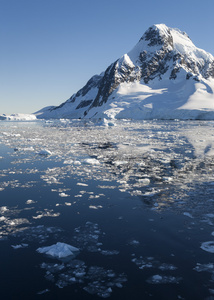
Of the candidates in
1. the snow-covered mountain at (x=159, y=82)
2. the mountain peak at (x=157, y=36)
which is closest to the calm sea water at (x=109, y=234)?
the snow-covered mountain at (x=159, y=82)

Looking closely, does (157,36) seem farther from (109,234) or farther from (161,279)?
(161,279)

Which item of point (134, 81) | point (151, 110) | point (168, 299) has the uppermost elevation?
point (134, 81)

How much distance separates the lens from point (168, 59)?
552ft

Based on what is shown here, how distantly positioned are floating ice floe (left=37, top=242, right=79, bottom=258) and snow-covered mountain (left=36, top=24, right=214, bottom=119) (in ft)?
314

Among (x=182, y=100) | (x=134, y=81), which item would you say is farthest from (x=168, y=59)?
(x=182, y=100)

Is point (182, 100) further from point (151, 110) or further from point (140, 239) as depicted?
point (140, 239)

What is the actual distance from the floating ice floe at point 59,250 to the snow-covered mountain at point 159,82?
314ft

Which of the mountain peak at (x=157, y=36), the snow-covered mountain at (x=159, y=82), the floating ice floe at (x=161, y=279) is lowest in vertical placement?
the floating ice floe at (x=161, y=279)

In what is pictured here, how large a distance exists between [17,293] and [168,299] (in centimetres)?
226

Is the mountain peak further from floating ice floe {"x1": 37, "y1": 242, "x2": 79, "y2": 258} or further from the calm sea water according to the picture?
floating ice floe {"x1": 37, "y1": 242, "x2": 79, "y2": 258}

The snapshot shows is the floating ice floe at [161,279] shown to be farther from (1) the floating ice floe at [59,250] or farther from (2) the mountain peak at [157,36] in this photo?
(2) the mountain peak at [157,36]

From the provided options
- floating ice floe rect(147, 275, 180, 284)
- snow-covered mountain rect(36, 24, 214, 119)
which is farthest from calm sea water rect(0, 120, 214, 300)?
snow-covered mountain rect(36, 24, 214, 119)

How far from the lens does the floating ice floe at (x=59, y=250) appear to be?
189 inches

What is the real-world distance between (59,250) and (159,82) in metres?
163
